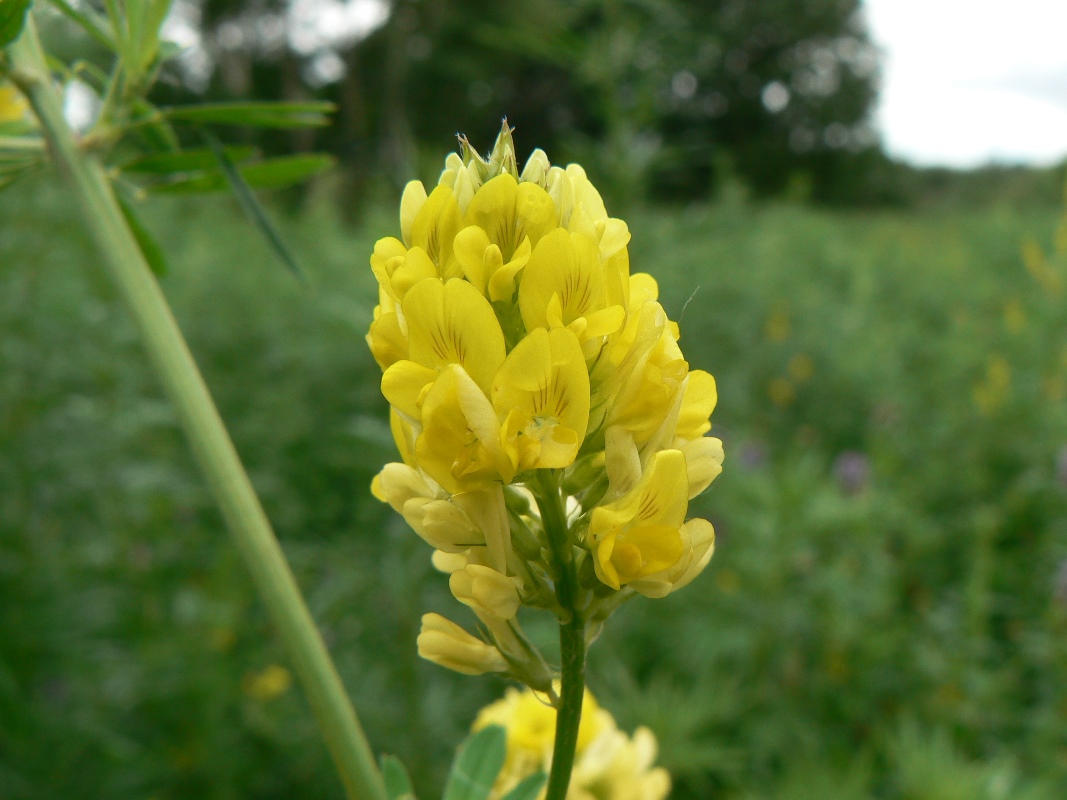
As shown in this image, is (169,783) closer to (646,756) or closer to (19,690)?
(19,690)

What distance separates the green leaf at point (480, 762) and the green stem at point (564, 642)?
0.12m

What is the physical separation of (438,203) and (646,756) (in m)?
0.53

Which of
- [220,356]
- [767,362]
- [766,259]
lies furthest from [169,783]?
[766,259]

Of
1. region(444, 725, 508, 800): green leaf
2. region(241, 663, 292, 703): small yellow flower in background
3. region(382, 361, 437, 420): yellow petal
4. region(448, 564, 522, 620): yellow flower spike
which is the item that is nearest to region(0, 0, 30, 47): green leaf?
region(382, 361, 437, 420): yellow petal

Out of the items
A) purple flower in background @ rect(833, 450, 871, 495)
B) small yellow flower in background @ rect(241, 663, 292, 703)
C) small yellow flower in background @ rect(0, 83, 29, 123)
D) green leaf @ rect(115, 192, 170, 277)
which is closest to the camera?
green leaf @ rect(115, 192, 170, 277)

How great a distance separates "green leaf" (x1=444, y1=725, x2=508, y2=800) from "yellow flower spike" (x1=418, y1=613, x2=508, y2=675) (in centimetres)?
11

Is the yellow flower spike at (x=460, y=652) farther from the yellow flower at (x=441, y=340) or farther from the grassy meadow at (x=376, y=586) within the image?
the grassy meadow at (x=376, y=586)

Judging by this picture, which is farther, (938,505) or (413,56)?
(413,56)

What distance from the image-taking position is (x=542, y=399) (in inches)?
17.0

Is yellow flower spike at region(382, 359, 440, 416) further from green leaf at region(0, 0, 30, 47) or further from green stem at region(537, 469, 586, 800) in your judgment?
green leaf at region(0, 0, 30, 47)

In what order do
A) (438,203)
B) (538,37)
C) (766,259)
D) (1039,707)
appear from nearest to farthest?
1. (438,203)
2. (538,37)
3. (1039,707)
4. (766,259)

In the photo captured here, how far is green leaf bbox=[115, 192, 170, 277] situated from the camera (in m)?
0.66

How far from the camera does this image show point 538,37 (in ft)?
7.11

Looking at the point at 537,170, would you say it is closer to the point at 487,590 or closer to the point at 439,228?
the point at 439,228
